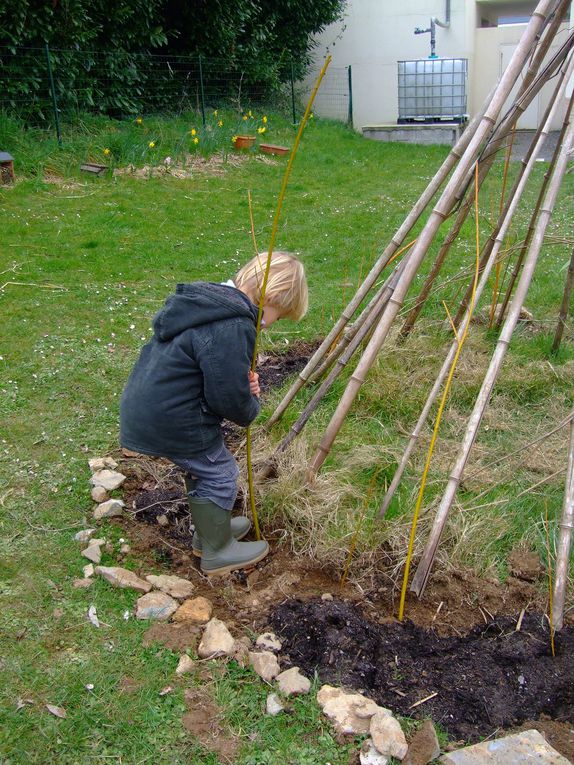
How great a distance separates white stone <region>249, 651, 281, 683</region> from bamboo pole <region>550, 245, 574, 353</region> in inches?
98.6

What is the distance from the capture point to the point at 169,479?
315 cm

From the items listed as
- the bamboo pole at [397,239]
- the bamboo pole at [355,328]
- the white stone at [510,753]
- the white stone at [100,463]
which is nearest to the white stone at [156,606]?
the white stone at [100,463]

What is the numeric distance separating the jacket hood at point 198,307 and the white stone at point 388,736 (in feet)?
4.03

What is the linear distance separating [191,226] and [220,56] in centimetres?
673

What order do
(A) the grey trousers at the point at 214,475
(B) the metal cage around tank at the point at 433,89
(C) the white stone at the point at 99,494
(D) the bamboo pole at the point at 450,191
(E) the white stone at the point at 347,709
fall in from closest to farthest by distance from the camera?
1. (E) the white stone at the point at 347,709
2. (D) the bamboo pole at the point at 450,191
3. (A) the grey trousers at the point at 214,475
4. (C) the white stone at the point at 99,494
5. (B) the metal cage around tank at the point at 433,89

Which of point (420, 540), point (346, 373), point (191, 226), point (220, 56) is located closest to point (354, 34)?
point (220, 56)

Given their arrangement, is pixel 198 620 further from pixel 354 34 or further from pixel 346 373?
pixel 354 34

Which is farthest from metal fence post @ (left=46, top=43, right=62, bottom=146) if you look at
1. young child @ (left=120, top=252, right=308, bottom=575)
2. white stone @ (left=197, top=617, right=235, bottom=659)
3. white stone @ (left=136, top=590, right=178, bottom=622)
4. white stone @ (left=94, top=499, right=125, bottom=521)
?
white stone @ (left=197, top=617, right=235, bottom=659)

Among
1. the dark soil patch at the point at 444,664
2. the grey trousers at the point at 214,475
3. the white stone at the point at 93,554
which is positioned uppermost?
the grey trousers at the point at 214,475

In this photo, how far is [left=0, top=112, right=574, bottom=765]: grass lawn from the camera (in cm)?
202

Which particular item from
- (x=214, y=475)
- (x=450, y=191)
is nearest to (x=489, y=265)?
(x=450, y=191)

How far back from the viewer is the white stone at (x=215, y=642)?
2209mm

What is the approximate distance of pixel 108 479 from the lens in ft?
10.1

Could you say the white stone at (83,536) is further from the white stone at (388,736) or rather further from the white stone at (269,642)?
the white stone at (388,736)
